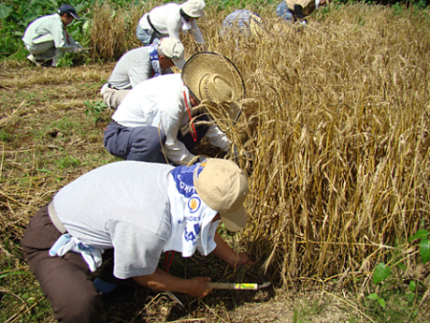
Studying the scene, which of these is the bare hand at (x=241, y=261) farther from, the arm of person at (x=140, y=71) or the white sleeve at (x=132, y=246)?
the arm of person at (x=140, y=71)

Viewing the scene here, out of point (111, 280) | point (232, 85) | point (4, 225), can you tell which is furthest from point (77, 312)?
point (232, 85)

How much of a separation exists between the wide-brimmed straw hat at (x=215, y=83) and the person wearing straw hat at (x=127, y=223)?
82cm

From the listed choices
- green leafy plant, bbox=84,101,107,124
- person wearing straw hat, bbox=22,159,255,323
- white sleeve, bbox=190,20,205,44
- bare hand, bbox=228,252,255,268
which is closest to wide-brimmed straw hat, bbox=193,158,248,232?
person wearing straw hat, bbox=22,159,255,323

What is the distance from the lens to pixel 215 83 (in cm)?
226

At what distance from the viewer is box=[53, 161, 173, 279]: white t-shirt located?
135cm

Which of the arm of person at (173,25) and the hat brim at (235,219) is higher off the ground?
the arm of person at (173,25)

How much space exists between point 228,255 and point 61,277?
855 mm

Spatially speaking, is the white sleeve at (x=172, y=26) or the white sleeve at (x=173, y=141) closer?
the white sleeve at (x=173, y=141)

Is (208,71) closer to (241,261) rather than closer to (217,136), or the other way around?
(217,136)

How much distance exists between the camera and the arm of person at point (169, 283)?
151cm

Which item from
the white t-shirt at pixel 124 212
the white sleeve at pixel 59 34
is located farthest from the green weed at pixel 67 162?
the white sleeve at pixel 59 34

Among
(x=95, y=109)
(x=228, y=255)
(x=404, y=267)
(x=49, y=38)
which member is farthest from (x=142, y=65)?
(x=49, y=38)

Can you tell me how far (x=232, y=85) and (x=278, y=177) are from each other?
2.60ft

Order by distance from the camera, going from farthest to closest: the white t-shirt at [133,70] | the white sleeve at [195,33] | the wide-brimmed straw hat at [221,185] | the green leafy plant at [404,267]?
the white sleeve at [195,33] → the white t-shirt at [133,70] → the green leafy plant at [404,267] → the wide-brimmed straw hat at [221,185]
